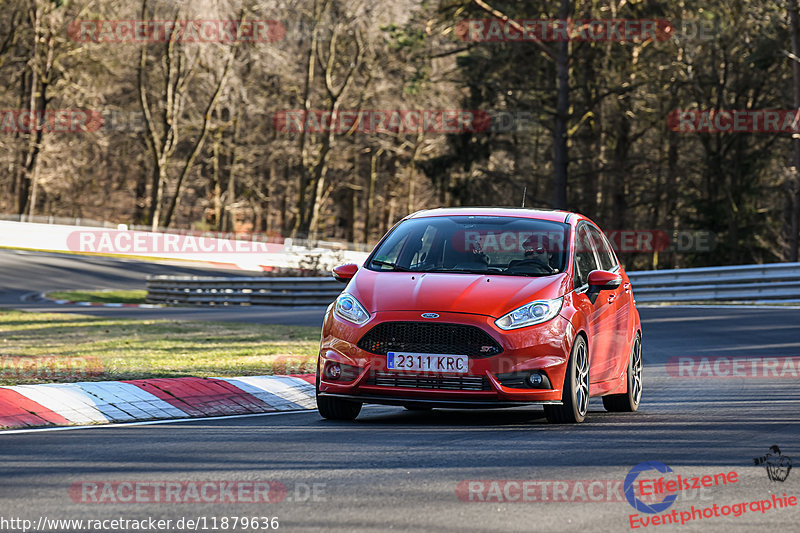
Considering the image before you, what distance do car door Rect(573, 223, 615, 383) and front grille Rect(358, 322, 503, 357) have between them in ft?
3.52

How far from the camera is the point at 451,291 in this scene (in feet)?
27.1

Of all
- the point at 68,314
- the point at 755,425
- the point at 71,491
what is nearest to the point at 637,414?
the point at 755,425

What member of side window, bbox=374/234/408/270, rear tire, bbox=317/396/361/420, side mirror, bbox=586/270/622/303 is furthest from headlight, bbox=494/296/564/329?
rear tire, bbox=317/396/361/420

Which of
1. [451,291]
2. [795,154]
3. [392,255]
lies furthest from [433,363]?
[795,154]

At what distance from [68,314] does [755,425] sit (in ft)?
60.2

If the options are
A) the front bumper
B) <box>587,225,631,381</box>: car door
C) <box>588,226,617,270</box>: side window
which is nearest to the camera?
the front bumper

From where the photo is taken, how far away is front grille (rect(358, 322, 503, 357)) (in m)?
8.00

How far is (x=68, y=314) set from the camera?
23.9 metres

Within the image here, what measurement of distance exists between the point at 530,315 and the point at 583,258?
150cm

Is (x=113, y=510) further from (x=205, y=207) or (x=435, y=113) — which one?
(x=205, y=207)

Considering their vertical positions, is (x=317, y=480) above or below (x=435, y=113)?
below

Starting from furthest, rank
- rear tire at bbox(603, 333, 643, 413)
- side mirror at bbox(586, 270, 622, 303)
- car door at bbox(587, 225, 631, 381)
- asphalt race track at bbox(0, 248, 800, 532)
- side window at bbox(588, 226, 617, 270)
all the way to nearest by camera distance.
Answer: side window at bbox(588, 226, 617, 270)
rear tire at bbox(603, 333, 643, 413)
car door at bbox(587, 225, 631, 381)
side mirror at bbox(586, 270, 622, 303)
asphalt race track at bbox(0, 248, 800, 532)

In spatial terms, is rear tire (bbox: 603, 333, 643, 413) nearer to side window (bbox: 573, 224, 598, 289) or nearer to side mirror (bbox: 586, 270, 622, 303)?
side window (bbox: 573, 224, 598, 289)

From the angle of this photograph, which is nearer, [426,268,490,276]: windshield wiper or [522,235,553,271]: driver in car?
[426,268,490,276]: windshield wiper
